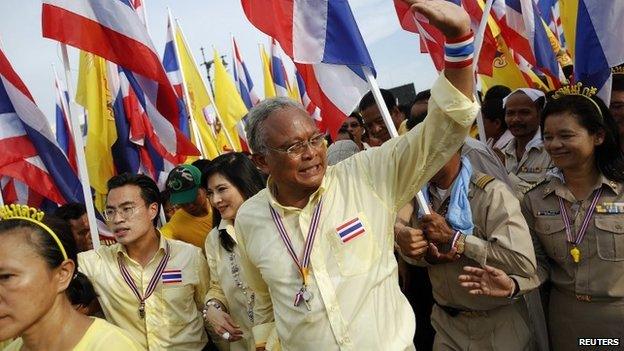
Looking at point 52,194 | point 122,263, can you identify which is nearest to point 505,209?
point 122,263

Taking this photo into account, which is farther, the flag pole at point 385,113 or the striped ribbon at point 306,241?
the flag pole at point 385,113

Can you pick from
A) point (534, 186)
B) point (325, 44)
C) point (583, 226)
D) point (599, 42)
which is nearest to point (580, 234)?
point (583, 226)

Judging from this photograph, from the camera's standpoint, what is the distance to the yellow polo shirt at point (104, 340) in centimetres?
199

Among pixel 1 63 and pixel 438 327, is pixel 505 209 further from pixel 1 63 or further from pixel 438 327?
pixel 1 63

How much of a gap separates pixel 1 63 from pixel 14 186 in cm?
222

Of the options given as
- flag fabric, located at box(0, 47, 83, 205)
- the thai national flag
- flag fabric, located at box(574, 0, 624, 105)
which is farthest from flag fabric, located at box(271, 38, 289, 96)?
flag fabric, located at box(574, 0, 624, 105)

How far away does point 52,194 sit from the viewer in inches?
197

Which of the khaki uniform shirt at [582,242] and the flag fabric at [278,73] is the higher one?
the flag fabric at [278,73]

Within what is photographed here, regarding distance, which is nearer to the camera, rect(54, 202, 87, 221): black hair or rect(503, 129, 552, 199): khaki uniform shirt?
rect(503, 129, 552, 199): khaki uniform shirt

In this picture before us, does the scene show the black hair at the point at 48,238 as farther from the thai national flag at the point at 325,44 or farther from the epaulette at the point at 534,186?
the epaulette at the point at 534,186

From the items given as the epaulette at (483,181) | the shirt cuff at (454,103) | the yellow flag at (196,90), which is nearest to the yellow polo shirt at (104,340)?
the shirt cuff at (454,103)

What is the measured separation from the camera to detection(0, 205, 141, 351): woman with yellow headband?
1.97 meters

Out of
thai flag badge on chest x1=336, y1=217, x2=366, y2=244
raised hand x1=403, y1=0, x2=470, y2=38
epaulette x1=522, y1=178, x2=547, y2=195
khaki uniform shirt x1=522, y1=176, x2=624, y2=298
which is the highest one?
raised hand x1=403, y1=0, x2=470, y2=38

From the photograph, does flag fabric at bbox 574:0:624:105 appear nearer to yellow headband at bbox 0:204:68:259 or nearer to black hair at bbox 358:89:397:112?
black hair at bbox 358:89:397:112
